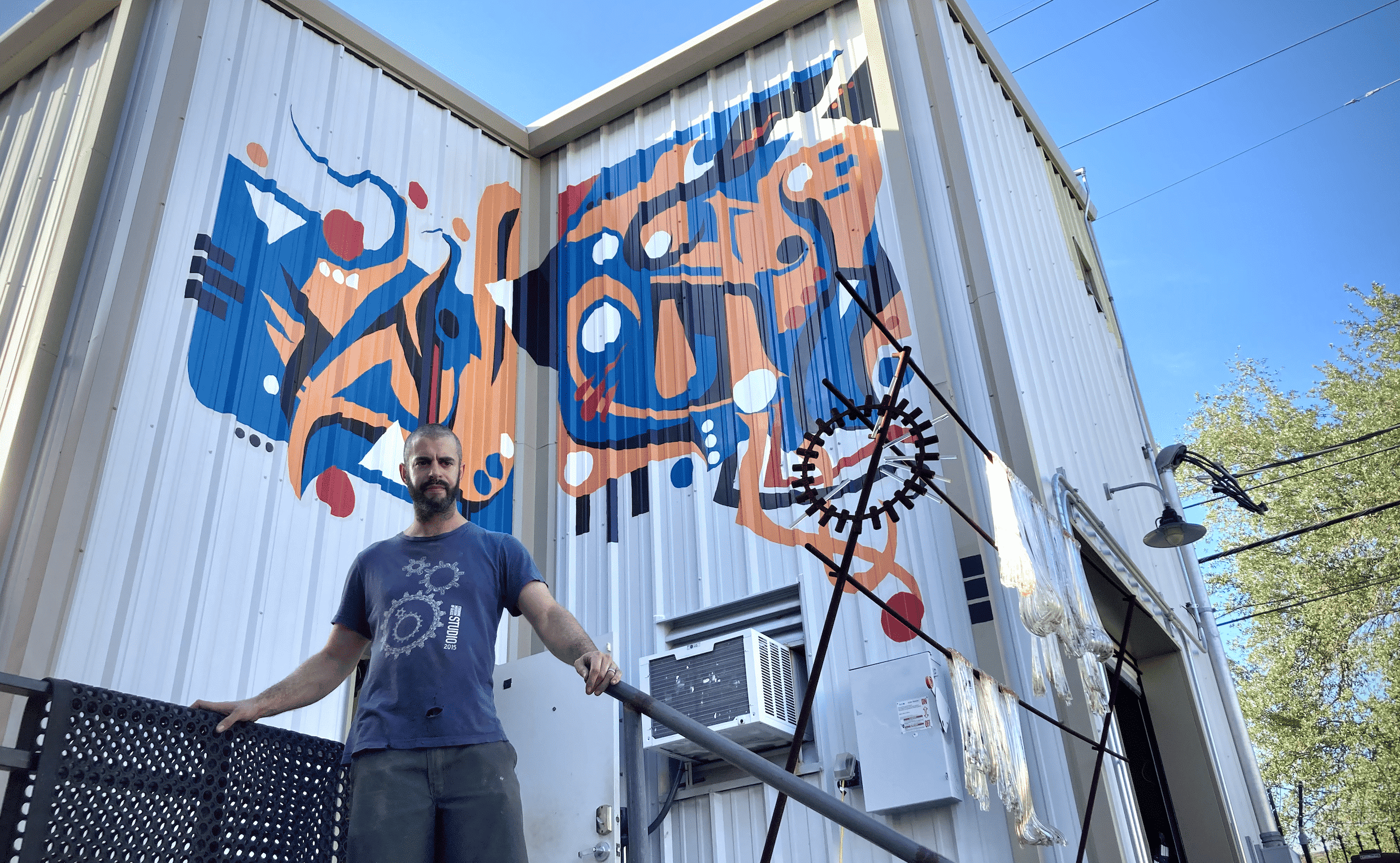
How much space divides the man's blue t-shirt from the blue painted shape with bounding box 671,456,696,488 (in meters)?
3.46

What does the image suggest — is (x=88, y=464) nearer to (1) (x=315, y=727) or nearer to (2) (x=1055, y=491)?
(1) (x=315, y=727)

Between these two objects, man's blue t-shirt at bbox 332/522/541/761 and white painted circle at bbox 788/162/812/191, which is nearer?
man's blue t-shirt at bbox 332/522/541/761

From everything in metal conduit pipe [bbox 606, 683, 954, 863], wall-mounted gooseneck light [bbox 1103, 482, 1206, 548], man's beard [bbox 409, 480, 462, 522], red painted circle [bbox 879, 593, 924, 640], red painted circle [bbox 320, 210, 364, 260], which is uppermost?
red painted circle [bbox 320, 210, 364, 260]

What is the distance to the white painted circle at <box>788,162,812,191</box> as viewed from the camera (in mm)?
6945

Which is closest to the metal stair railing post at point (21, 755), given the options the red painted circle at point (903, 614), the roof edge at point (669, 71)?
the red painted circle at point (903, 614)

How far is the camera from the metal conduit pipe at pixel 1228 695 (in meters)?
7.85

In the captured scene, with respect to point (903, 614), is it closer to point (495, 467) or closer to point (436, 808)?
point (495, 467)

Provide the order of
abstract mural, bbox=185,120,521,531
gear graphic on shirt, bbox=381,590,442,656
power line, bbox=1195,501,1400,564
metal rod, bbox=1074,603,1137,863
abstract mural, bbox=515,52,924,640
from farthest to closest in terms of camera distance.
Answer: power line, bbox=1195,501,1400,564 < abstract mural, bbox=515,52,924,640 < abstract mural, bbox=185,120,521,531 < metal rod, bbox=1074,603,1137,863 < gear graphic on shirt, bbox=381,590,442,656

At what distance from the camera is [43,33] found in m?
6.91

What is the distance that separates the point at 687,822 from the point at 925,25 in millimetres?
5025

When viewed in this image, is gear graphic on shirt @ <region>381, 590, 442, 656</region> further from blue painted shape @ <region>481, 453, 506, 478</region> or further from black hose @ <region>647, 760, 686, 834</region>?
blue painted shape @ <region>481, 453, 506, 478</region>

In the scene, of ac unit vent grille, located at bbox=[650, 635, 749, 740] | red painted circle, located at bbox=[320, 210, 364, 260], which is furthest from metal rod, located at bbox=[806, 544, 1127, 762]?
red painted circle, located at bbox=[320, 210, 364, 260]

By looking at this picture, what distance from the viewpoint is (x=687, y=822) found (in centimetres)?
573

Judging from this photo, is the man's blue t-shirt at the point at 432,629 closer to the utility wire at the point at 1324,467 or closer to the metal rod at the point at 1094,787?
the metal rod at the point at 1094,787
